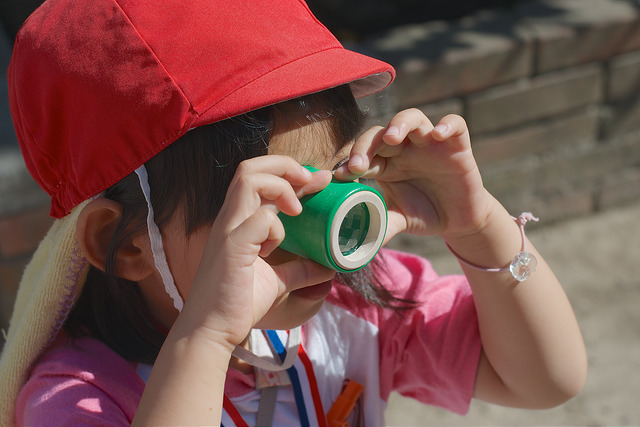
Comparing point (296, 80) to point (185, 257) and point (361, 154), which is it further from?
point (185, 257)

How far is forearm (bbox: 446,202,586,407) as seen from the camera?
1.42 m

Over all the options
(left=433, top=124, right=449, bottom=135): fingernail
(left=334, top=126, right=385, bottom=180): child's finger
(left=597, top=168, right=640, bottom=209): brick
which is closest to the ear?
(left=334, top=126, right=385, bottom=180): child's finger

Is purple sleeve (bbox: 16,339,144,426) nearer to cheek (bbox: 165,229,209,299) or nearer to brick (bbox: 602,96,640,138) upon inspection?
cheek (bbox: 165,229,209,299)

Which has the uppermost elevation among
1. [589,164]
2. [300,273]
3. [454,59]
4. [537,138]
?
[300,273]

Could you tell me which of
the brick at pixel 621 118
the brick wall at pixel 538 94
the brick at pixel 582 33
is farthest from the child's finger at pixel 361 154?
the brick at pixel 621 118

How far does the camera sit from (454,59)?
272cm

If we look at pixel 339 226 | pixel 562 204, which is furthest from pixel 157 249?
pixel 562 204

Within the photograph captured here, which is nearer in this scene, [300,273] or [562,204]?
[300,273]

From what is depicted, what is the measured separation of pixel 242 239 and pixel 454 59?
1.92m

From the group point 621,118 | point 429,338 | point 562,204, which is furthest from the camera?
point 562,204

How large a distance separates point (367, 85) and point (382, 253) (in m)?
0.41

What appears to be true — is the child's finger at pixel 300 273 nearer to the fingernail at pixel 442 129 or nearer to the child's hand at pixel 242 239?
the child's hand at pixel 242 239

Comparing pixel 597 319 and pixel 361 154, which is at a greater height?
pixel 361 154

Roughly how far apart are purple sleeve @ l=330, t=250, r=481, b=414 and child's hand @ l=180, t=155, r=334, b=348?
0.54 meters
